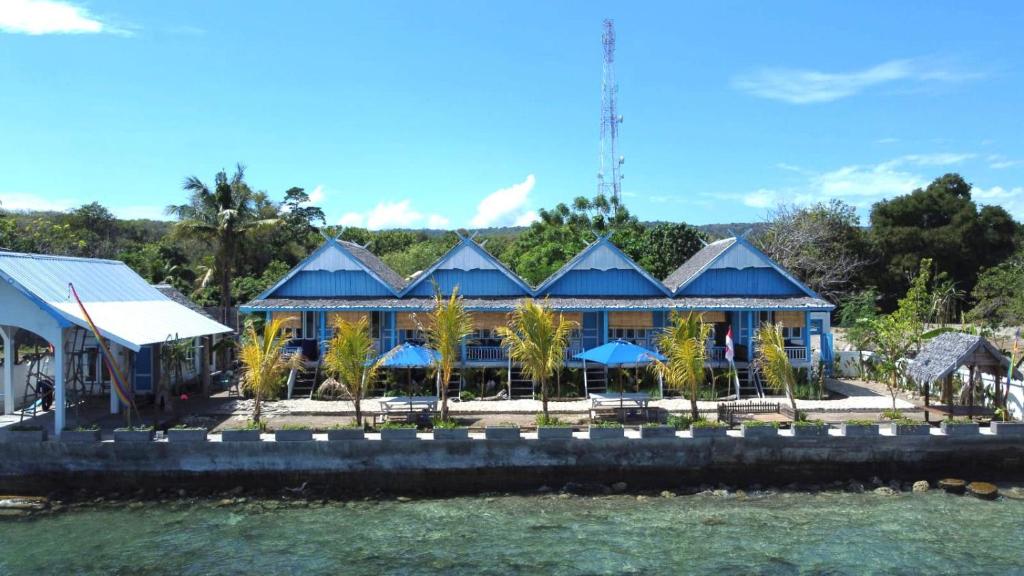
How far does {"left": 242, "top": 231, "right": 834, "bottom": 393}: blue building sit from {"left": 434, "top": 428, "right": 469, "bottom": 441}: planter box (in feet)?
26.1

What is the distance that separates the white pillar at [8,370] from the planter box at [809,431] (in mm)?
22578

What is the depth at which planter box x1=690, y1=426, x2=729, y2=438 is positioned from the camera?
2003 centimetres

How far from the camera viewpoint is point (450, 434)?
1991cm

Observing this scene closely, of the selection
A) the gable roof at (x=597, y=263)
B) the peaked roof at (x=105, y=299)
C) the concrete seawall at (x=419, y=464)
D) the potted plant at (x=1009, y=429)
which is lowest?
the concrete seawall at (x=419, y=464)

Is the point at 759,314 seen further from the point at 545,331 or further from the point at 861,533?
the point at 861,533

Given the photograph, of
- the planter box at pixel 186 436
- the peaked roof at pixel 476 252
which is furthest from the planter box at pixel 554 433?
the peaked roof at pixel 476 252

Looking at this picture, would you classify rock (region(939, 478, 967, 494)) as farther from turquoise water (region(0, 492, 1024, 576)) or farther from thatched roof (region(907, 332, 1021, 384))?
thatched roof (region(907, 332, 1021, 384))

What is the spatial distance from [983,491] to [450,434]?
13.8 m

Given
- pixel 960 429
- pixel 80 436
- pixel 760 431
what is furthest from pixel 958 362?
pixel 80 436

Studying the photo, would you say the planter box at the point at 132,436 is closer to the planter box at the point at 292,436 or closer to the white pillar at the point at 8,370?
the planter box at the point at 292,436

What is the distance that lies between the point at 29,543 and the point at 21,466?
13.4ft

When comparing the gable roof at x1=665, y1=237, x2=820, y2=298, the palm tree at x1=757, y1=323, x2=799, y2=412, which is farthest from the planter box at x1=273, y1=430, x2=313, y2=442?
the gable roof at x1=665, y1=237, x2=820, y2=298

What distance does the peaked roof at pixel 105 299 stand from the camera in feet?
66.4

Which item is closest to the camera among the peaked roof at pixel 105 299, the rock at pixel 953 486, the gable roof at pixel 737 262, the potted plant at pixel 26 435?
the rock at pixel 953 486
